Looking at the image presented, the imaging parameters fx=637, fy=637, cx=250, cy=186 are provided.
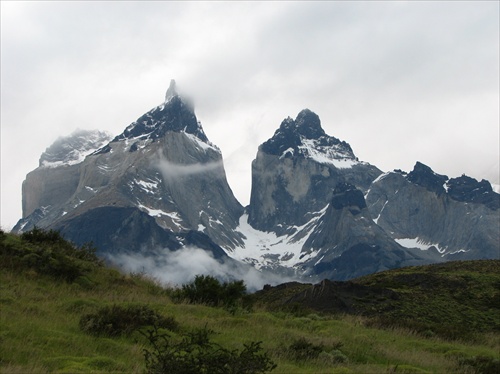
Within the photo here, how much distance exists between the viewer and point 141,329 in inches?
677

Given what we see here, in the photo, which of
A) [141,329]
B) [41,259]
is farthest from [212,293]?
[141,329]

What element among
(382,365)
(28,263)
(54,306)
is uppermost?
(28,263)

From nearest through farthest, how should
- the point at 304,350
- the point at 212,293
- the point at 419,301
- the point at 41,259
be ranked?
the point at 304,350 → the point at 41,259 → the point at 212,293 → the point at 419,301

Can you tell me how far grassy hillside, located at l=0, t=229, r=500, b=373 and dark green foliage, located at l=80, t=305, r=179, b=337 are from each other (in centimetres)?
6

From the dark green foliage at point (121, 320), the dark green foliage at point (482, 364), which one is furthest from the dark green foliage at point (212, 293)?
the dark green foliage at point (482, 364)

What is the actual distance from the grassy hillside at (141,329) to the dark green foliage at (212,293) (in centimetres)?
69

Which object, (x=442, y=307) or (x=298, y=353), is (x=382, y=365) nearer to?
(x=298, y=353)

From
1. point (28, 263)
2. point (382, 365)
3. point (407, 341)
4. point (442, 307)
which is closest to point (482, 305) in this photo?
point (442, 307)

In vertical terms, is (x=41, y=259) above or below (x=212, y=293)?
above

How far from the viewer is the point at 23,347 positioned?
13.7 metres

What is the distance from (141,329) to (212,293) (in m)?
8.43

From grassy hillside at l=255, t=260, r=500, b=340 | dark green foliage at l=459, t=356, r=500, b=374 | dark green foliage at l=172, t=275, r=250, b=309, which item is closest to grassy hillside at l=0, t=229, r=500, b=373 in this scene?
dark green foliage at l=459, t=356, r=500, b=374

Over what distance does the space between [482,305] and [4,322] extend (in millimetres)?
22083

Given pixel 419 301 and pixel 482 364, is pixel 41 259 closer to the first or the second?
pixel 482 364
